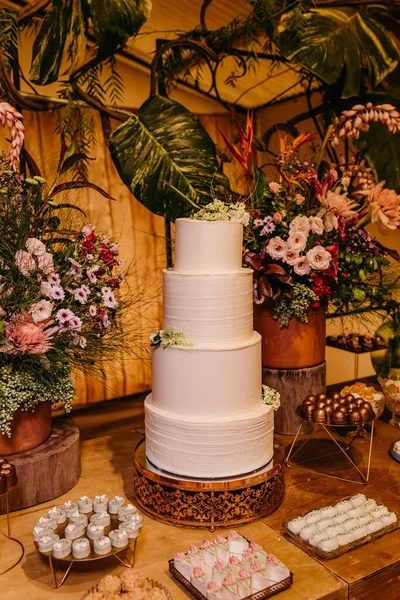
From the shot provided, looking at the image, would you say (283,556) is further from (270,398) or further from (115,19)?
(115,19)

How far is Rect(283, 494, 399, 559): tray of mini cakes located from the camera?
124cm

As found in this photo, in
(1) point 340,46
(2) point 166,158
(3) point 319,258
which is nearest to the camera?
(3) point 319,258

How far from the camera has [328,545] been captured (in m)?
1.23

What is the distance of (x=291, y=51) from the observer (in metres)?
2.00

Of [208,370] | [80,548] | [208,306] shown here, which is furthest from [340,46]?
[80,548]

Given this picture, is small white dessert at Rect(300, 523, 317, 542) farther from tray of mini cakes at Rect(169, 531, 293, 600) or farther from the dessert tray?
the dessert tray

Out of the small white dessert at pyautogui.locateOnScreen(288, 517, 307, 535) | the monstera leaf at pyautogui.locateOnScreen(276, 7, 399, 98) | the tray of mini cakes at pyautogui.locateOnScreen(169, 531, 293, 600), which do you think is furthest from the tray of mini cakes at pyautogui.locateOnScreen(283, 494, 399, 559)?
the monstera leaf at pyautogui.locateOnScreen(276, 7, 399, 98)

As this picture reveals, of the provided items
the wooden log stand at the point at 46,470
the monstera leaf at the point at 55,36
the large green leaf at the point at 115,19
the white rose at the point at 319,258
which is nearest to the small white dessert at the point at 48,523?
the wooden log stand at the point at 46,470

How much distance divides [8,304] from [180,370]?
0.44 meters

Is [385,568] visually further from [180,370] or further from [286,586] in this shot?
[180,370]

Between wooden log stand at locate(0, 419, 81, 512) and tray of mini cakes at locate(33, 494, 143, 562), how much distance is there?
0.69ft

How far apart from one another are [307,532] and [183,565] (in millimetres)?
304

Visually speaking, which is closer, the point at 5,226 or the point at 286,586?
the point at 286,586

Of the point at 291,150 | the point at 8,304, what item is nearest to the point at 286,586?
the point at 8,304
